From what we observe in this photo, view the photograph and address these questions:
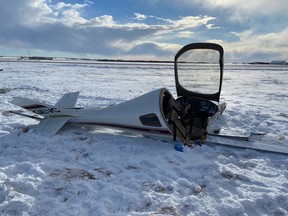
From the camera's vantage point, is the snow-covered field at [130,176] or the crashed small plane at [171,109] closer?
the snow-covered field at [130,176]

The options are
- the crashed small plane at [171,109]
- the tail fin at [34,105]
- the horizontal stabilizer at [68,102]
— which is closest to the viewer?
the crashed small plane at [171,109]

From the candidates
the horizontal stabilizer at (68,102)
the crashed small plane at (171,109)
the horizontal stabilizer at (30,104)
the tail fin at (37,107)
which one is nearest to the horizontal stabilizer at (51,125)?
the crashed small plane at (171,109)

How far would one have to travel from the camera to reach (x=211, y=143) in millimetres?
7039

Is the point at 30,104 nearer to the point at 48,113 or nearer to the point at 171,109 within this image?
the point at 48,113

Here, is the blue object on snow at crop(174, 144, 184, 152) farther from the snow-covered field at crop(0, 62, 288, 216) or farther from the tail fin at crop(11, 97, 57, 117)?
the tail fin at crop(11, 97, 57, 117)

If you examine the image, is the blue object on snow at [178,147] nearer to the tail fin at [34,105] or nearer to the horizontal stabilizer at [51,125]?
the horizontal stabilizer at [51,125]

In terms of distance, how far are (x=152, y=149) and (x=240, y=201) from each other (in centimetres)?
262

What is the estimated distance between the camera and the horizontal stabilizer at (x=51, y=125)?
720 cm

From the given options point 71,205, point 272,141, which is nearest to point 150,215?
point 71,205

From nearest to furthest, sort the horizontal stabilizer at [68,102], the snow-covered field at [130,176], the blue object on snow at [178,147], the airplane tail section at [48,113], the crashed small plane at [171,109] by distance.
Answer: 1. the snow-covered field at [130,176]
2. the blue object on snow at [178,147]
3. the crashed small plane at [171,109]
4. the airplane tail section at [48,113]
5. the horizontal stabilizer at [68,102]

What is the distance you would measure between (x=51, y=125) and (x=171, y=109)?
3030mm

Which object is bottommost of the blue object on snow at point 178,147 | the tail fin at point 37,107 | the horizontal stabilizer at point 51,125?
the blue object on snow at point 178,147

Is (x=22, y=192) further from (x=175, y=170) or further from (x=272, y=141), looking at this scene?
(x=272, y=141)

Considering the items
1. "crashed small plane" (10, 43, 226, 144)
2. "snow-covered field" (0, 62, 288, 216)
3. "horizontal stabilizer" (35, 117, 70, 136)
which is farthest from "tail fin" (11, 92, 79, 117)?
"snow-covered field" (0, 62, 288, 216)
